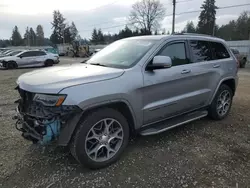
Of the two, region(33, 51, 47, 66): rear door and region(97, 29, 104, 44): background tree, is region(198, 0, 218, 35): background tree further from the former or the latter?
region(33, 51, 47, 66): rear door

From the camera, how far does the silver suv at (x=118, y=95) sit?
8.91 ft

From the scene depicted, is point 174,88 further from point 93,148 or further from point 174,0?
point 174,0

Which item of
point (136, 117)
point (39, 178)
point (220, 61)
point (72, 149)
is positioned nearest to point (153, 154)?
point (136, 117)

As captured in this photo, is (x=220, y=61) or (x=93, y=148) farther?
(x=220, y=61)

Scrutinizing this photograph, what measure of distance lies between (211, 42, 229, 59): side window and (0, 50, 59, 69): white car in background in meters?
17.6

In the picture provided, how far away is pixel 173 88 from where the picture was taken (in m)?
3.72

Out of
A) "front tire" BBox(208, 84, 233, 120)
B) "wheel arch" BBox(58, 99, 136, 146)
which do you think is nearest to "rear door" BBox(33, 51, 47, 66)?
"front tire" BBox(208, 84, 233, 120)

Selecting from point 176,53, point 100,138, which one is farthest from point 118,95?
point 176,53

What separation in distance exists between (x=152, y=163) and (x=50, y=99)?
5.36ft

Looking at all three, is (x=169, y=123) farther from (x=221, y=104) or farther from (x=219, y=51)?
(x=219, y=51)

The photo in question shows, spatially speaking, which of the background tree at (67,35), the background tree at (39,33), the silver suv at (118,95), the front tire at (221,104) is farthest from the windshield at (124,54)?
the background tree at (39,33)

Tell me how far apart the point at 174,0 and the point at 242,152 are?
2768 cm

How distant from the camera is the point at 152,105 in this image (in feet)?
11.3

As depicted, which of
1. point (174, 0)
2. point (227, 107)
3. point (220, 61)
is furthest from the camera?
point (174, 0)
